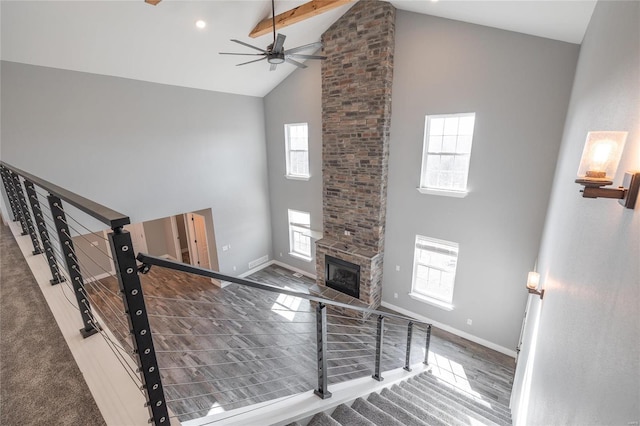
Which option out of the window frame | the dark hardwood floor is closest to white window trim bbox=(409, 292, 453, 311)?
the dark hardwood floor

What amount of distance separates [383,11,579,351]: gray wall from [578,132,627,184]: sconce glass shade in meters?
3.76

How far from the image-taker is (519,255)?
4816mm

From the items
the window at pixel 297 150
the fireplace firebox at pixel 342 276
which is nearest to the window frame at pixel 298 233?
the window at pixel 297 150

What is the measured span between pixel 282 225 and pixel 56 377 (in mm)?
7165

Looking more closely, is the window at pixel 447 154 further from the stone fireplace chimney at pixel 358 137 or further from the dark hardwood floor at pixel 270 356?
the dark hardwood floor at pixel 270 356

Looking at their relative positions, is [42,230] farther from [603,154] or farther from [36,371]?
[603,154]

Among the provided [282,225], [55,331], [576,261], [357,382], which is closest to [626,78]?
[576,261]

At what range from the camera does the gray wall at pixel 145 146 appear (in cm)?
455

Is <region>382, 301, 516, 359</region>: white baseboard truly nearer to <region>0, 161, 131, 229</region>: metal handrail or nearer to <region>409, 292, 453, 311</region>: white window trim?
<region>409, 292, 453, 311</region>: white window trim

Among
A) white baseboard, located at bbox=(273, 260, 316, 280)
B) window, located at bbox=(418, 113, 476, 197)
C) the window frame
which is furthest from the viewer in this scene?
white baseboard, located at bbox=(273, 260, 316, 280)

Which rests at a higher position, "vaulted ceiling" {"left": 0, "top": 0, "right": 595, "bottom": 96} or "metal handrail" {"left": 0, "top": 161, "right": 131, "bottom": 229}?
"vaulted ceiling" {"left": 0, "top": 0, "right": 595, "bottom": 96}

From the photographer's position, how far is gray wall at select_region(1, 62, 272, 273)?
455cm

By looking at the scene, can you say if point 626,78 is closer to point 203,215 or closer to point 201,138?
point 201,138

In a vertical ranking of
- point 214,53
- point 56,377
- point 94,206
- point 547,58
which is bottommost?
point 56,377
